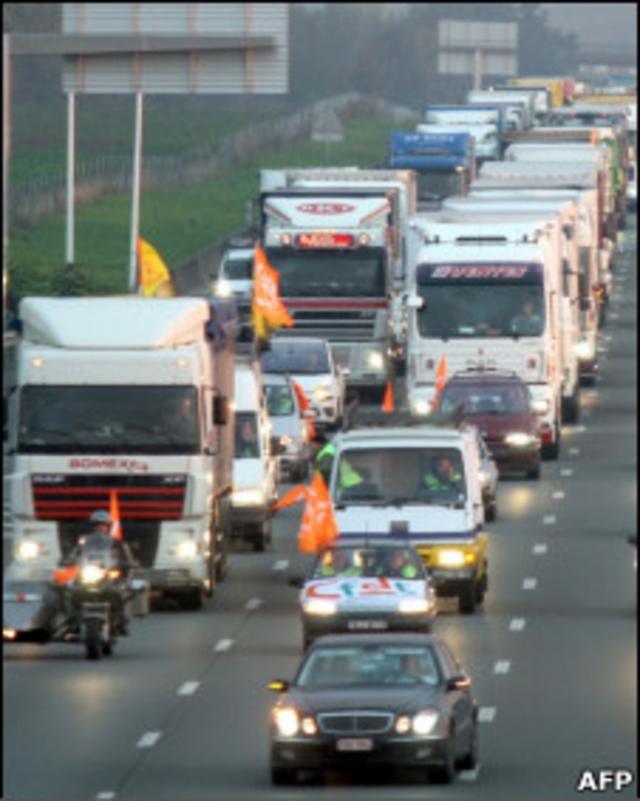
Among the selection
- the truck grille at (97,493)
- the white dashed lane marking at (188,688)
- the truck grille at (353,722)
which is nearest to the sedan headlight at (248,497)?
the truck grille at (97,493)

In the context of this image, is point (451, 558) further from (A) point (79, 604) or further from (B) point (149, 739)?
(B) point (149, 739)

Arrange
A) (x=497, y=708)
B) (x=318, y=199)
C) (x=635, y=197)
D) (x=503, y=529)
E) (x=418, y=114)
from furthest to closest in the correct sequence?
(x=418, y=114), (x=635, y=197), (x=318, y=199), (x=503, y=529), (x=497, y=708)

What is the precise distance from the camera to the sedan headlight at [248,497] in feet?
166

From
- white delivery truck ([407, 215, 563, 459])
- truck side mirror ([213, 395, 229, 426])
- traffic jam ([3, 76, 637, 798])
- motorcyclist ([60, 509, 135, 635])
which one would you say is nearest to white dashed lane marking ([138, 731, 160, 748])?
traffic jam ([3, 76, 637, 798])

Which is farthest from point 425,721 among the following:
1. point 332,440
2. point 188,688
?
point 332,440

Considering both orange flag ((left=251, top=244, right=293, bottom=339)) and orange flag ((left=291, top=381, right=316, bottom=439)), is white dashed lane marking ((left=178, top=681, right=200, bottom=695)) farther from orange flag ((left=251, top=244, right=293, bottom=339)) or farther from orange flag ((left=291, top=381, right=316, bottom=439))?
orange flag ((left=251, top=244, right=293, bottom=339))

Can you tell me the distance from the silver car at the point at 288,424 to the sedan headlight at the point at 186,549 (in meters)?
16.8

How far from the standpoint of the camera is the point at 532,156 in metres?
97.6

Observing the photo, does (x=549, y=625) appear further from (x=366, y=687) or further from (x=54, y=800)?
(x=54, y=800)

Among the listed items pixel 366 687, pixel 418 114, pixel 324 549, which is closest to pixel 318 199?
pixel 324 549

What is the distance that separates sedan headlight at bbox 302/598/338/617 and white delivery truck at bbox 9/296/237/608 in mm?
3701

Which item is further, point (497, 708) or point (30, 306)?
point (30, 306)

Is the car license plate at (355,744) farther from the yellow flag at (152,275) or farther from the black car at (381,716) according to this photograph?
the yellow flag at (152,275)

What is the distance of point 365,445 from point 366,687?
14860mm
